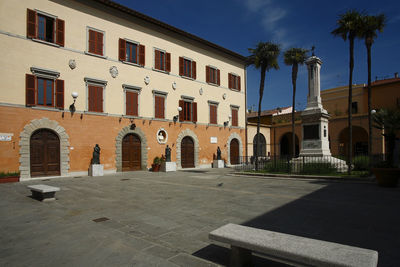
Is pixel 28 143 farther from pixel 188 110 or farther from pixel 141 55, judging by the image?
pixel 188 110

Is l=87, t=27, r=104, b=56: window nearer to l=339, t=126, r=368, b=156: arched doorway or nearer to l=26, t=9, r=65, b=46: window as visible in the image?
l=26, t=9, r=65, b=46: window

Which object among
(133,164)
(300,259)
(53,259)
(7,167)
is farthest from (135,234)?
(133,164)

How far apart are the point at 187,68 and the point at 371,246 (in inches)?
846

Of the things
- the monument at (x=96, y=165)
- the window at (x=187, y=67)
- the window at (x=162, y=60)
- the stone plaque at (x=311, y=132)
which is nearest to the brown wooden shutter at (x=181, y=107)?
the window at (x=187, y=67)

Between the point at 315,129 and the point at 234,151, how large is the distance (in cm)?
1314

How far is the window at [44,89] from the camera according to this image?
1459cm

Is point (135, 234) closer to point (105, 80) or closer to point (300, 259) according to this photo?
point (300, 259)

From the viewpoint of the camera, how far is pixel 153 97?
67.3 feet

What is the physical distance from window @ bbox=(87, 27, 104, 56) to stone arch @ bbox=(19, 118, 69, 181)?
570 cm

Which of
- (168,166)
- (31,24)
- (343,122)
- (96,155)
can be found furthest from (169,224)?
(343,122)

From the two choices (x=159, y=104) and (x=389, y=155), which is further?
(x=159, y=104)

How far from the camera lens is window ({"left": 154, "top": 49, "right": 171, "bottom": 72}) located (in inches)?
828

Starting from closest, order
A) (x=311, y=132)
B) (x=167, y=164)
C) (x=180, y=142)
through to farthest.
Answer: (x=311, y=132) < (x=167, y=164) < (x=180, y=142)

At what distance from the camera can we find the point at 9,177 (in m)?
13.0
